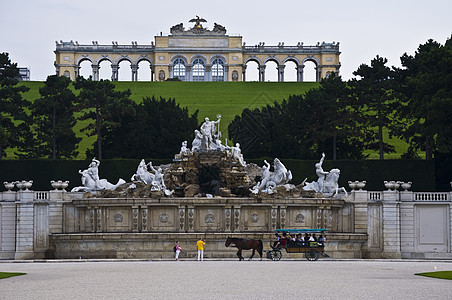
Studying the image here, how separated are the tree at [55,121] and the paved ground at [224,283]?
34365mm

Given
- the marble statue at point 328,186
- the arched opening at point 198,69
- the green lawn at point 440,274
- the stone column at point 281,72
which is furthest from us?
the arched opening at point 198,69

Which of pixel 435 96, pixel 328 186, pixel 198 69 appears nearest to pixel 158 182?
pixel 328 186

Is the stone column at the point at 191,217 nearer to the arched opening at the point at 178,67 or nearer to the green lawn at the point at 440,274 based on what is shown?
Answer: the green lawn at the point at 440,274

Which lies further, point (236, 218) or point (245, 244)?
point (236, 218)

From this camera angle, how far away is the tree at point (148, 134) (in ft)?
222

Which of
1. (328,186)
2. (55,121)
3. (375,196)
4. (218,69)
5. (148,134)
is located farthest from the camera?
(218,69)

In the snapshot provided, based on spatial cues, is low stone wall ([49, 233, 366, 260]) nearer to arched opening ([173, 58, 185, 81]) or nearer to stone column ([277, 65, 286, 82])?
stone column ([277, 65, 286, 82])

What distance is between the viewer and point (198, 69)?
120625 mm

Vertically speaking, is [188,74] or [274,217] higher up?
[188,74]

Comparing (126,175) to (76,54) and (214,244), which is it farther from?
(76,54)

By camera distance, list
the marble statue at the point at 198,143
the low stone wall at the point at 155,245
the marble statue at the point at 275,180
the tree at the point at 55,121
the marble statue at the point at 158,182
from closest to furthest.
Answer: the low stone wall at the point at 155,245, the marble statue at the point at 158,182, the marble statue at the point at 275,180, the marble statue at the point at 198,143, the tree at the point at 55,121

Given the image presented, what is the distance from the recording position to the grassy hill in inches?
3442

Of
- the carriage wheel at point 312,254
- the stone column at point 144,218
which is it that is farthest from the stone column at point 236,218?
the carriage wheel at point 312,254

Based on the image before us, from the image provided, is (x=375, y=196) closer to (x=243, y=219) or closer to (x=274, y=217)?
(x=274, y=217)
